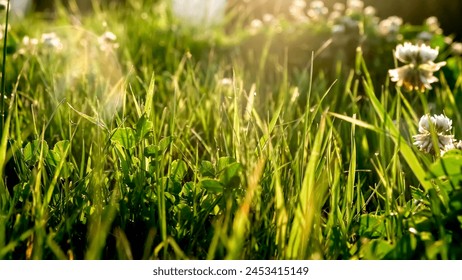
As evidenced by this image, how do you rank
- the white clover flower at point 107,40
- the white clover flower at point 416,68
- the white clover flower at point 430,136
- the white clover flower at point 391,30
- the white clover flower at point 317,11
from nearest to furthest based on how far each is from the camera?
the white clover flower at point 430,136 → the white clover flower at point 416,68 → the white clover flower at point 107,40 → the white clover flower at point 391,30 → the white clover flower at point 317,11

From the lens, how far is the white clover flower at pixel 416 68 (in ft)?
4.59

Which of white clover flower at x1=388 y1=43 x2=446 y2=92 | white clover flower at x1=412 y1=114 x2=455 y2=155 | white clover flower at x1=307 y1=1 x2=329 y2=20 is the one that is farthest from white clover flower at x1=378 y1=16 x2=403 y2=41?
white clover flower at x1=412 y1=114 x2=455 y2=155

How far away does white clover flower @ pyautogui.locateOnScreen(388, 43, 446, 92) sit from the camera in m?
1.40

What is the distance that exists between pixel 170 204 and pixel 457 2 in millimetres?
5078

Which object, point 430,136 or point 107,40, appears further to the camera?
point 107,40

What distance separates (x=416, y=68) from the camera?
1.42m

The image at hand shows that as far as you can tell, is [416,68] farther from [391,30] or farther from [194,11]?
[194,11]

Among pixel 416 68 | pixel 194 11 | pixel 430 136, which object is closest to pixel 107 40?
pixel 416 68

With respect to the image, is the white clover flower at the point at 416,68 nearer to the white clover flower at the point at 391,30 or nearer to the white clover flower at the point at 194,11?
the white clover flower at the point at 391,30

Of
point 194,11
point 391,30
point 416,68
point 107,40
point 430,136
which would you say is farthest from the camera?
point 194,11

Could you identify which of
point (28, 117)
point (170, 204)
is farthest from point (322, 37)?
point (170, 204)

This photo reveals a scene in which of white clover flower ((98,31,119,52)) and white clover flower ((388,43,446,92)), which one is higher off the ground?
white clover flower ((98,31,119,52))

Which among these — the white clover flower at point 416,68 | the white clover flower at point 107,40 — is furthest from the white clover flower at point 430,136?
the white clover flower at point 107,40

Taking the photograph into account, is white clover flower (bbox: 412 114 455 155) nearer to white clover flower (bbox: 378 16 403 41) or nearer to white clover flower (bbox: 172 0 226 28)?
white clover flower (bbox: 378 16 403 41)
